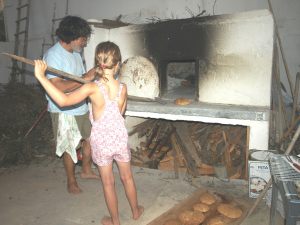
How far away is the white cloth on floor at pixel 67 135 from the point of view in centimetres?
362

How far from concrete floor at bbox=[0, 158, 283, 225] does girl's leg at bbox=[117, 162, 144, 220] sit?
109mm

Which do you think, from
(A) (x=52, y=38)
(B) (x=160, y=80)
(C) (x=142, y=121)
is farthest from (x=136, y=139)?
(A) (x=52, y=38)

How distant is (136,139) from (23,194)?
2.16 meters

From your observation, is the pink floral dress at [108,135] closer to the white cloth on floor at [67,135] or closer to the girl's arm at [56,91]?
the girl's arm at [56,91]

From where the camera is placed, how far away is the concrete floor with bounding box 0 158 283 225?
330 cm

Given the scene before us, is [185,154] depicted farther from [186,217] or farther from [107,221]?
[107,221]

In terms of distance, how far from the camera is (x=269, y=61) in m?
3.80

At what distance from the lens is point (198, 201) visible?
3492 mm

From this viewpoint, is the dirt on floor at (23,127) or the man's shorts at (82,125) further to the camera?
the dirt on floor at (23,127)

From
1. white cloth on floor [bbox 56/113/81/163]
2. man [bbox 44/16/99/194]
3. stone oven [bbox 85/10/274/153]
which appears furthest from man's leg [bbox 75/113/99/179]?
stone oven [bbox 85/10/274/153]

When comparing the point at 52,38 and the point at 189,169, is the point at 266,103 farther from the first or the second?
the point at 52,38

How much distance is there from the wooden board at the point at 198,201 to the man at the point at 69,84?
1296 millimetres

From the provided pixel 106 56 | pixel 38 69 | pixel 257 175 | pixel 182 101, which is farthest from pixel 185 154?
pixel 38 69

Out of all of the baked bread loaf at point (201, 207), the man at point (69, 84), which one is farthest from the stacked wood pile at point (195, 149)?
the man at point (69, 84)
